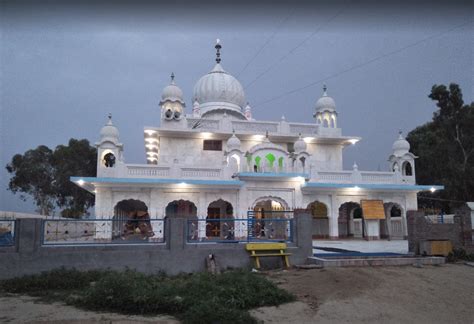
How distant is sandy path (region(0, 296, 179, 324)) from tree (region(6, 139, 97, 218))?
3640cm

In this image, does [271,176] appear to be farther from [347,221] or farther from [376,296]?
[376,296]

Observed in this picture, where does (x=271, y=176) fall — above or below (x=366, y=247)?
above

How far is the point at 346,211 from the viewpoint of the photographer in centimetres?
2708

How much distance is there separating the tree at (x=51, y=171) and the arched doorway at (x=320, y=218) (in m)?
27.3

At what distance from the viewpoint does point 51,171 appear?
43438 millimetres

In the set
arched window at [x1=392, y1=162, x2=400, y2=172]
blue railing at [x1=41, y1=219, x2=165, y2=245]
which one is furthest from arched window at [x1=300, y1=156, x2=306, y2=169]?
blue railing at [x1=41, y1=219, x2=165, y2=245]

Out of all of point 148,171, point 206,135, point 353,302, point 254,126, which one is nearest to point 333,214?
point 254,126

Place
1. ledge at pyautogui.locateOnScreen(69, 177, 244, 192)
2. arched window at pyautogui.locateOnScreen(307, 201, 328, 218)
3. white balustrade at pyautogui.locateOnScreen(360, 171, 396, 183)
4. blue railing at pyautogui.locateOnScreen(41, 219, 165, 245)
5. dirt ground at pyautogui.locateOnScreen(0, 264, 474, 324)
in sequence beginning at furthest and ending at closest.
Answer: arched window at pyautogui.locateOnScreen(307, 201, 328, 218)
white balustrade at pyautogui.locateOnScreen(360, 171, 396, 183)
ledge at pyautogui.locateOnScreen(69, 177, 244, 192)
blue railing at pyautogui.locateOnScreen(41, 219, 165, 245)
dirt ground at pyautogui.locateOnScreen(0, 264, 474, 324)

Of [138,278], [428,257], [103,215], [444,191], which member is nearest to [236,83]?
[103,215]

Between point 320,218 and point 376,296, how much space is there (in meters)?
16.7

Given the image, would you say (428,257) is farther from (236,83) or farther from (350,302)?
(236,83)

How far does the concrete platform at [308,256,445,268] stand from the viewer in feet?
38.1

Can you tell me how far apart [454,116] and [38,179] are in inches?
1574

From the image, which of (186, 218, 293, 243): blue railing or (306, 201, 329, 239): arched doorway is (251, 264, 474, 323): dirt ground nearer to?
(186, 218, 293, 243): blue railing
